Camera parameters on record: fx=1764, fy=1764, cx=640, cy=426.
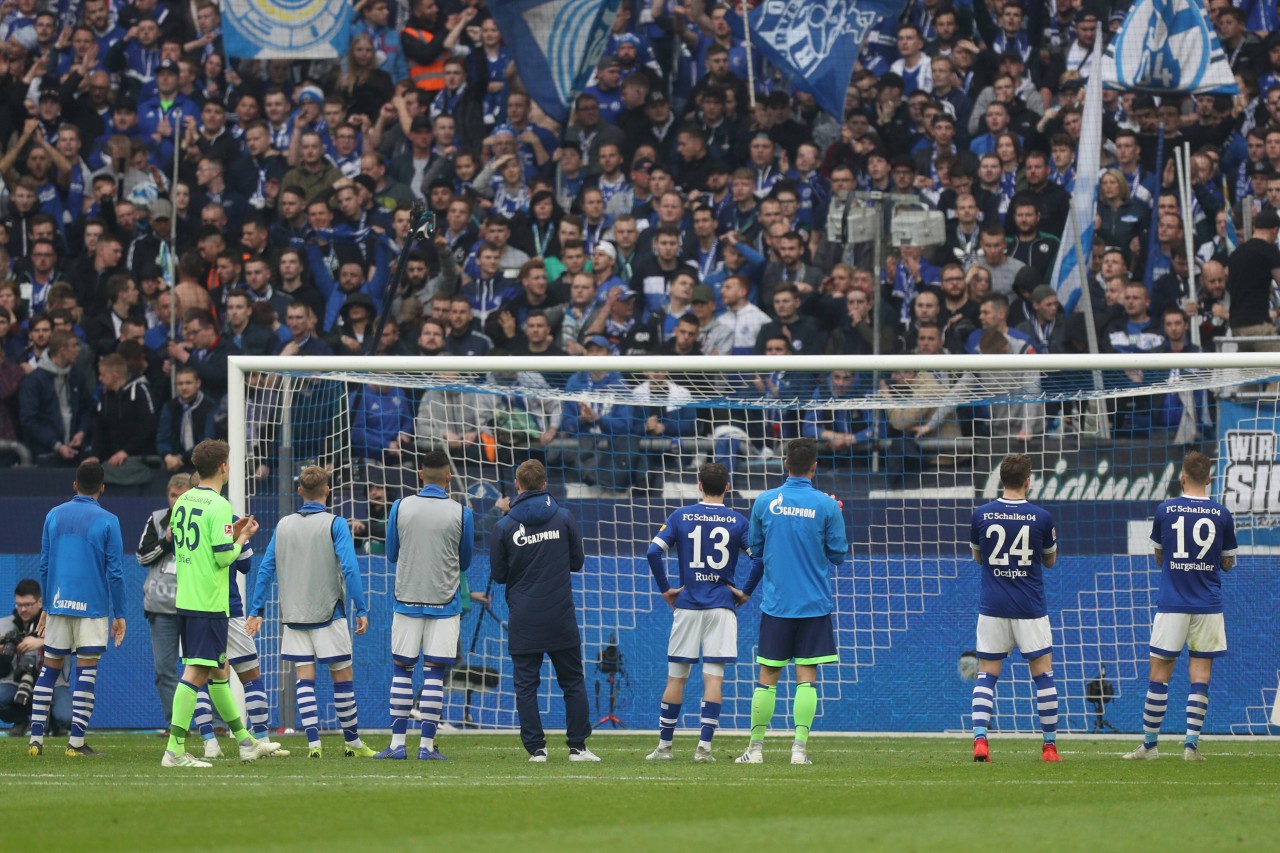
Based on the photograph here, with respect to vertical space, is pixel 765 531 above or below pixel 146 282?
below

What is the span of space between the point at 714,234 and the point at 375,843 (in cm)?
1114

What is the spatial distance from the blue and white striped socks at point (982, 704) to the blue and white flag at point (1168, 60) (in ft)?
27.2

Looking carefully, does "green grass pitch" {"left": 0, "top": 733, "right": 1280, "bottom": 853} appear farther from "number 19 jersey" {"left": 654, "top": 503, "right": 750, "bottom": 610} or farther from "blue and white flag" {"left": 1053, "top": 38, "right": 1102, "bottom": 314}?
"blue and white flag" {"left": 1053, "top": 38, "right": 1102, "bottom": 314}

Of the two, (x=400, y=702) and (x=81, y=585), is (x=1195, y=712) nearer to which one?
(x=400, y=702)

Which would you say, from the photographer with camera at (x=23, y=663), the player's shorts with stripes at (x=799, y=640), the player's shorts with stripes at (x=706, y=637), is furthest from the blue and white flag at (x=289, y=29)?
the player's shorts with stripes at (x=799, y=640)

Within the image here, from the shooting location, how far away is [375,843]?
7477 millimetres

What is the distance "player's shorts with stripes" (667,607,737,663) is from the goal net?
9.48 feet

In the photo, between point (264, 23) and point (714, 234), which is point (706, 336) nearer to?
point (714, 234)

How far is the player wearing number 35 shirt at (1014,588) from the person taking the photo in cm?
1155

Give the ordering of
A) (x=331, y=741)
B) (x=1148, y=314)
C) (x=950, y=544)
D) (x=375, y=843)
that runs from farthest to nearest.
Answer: (x=1148, y=314), (x=950, y=544), (x=331, y=741), (x=375, y=843)

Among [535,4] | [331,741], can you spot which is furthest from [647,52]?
[331,741]

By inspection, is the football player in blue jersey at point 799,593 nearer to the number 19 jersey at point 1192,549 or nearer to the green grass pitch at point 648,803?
the green grass pitch at point 648,803

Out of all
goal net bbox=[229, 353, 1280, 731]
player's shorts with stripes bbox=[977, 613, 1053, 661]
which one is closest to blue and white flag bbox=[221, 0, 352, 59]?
goal net bbox=[229, 353, 1280, 731]

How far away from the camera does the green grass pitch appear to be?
763 centimetres
